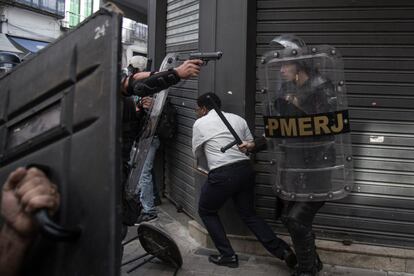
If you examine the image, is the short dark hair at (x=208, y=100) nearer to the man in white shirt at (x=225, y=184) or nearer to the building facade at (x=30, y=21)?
the man in white shirt at (x=225, y=184)

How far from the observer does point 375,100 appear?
543 cm

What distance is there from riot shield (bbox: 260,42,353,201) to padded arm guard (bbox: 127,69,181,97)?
1.85m

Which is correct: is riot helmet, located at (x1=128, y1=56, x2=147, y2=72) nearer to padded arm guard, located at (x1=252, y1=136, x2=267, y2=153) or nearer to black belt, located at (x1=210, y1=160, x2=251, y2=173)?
black belt, located at (x1=210, y1=160, x2=251, y2=173)

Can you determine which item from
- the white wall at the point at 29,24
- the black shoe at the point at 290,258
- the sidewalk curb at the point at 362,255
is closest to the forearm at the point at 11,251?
the black shoe at the point at 290,258

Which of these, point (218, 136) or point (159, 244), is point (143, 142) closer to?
point (218, 136)

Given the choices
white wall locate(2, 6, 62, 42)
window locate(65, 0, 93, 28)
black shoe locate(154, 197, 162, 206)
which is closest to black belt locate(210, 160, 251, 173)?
black shoe locate(154, 197, 162, 206)

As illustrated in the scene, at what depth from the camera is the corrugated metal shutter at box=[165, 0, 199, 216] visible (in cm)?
698

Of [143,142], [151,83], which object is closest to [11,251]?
[151,83]

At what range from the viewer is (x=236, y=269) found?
5465 millimetres

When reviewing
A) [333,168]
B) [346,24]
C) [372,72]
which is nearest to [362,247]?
[333,168]

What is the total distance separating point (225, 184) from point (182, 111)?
7.60ft

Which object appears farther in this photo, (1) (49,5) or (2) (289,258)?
(1) (49,5)

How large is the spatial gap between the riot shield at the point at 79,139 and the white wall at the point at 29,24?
24841 mm

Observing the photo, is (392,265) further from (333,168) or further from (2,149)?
(2,149)
